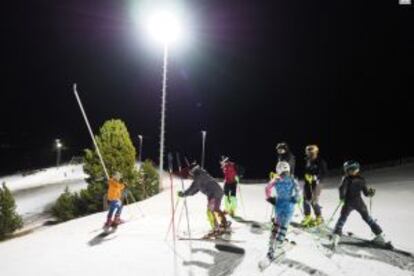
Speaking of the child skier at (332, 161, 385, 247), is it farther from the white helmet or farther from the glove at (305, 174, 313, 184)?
the glove at (305, 174, 313, 184)

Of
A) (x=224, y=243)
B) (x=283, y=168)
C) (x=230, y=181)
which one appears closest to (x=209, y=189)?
(x=224, y=243)

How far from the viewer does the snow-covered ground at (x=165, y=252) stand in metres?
11.1

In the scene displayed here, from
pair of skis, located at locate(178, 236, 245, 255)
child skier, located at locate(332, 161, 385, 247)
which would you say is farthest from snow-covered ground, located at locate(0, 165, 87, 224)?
child skier, located at locate(332, 161, 385, 247)

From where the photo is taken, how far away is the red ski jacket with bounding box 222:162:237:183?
1756cm

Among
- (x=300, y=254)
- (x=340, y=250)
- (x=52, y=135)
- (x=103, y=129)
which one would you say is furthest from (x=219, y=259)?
(x=52, y=135)

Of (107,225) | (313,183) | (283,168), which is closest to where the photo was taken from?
(283,168)

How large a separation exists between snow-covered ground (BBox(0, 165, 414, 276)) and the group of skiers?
25.1 inches

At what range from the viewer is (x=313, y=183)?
592 inches

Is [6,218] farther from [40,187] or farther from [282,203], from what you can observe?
[282,203]

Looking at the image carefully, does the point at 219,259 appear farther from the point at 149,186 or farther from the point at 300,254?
the point at 149,186

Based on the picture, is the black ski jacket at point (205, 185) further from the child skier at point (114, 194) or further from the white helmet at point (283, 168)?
the child skier at point (114, 194)

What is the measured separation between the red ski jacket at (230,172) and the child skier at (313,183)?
10.2 feet

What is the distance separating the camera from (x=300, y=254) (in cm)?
1188

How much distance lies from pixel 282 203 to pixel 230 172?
608 centimetres
